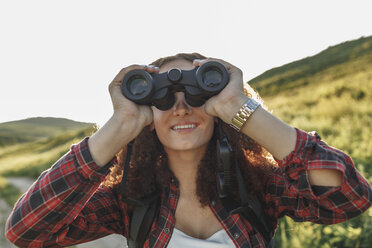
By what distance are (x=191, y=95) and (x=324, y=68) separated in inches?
1345

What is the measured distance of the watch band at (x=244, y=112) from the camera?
1.87 metres

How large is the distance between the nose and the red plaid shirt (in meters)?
0.55

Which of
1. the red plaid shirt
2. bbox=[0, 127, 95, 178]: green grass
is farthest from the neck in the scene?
bbox=[0, 127, 95, 178]: green grass

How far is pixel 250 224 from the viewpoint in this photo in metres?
2.09

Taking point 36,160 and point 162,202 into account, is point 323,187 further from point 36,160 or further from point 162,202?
point 36,160

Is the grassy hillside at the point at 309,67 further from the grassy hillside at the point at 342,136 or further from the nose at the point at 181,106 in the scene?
the nose at the point at 181,106

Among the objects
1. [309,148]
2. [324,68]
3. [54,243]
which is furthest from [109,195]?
[324,68]

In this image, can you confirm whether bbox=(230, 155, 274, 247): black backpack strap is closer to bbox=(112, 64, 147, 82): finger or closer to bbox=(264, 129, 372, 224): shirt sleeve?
bbox=(264, 129, 372, 224): shirt sleeve

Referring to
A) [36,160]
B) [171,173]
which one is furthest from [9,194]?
[171,173]

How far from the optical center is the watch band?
6.12ft

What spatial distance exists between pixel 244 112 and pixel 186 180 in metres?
0.77

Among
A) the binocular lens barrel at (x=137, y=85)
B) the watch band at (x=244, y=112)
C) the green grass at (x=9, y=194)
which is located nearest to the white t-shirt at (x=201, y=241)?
the watch band at (x=244, y=112)

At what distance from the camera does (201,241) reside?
2100mm

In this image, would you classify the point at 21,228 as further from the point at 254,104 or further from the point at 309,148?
the point at 309,148
